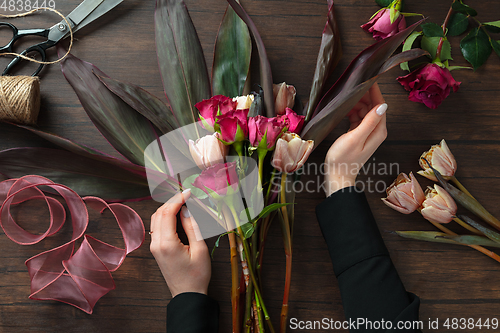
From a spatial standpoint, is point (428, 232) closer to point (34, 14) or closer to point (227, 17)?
point (227, 17)

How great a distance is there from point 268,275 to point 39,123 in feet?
A: 2.28

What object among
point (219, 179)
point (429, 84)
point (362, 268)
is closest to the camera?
point (219, 179)

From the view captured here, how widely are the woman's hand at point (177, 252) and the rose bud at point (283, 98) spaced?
10.8 inches

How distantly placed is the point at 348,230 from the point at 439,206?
0.26m

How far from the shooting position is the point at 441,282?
79 centimetres

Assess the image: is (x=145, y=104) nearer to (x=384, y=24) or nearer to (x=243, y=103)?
(x=243, y=103)

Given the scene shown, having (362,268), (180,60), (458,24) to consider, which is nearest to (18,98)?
(180,60)

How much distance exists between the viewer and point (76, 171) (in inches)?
28.1

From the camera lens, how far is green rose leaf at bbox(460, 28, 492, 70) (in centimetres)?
81

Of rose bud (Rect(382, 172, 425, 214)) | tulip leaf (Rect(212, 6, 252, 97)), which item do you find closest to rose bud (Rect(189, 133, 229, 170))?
tulip leaf (Rect(212, 6, 252, 97))

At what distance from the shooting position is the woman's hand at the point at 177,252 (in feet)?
2.12

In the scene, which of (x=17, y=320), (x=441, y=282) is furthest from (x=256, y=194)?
(x=17, y=320)

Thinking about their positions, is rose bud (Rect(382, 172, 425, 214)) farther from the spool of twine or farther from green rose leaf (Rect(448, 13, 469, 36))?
the spool of twine

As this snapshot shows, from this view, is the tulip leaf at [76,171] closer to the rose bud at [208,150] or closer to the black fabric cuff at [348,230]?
the rose bud at [208,150]
